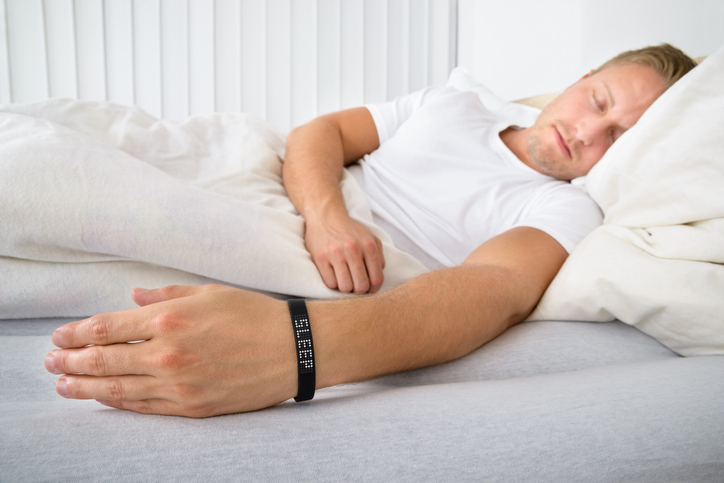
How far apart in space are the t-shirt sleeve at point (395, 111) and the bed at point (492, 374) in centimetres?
53

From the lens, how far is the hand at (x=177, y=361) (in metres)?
0.43

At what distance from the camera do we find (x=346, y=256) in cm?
82

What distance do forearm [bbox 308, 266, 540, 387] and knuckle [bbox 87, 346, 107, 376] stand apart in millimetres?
226

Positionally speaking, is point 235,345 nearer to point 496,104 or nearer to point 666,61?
point 666,61

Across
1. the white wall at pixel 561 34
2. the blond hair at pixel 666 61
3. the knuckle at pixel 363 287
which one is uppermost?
the white wall at pixel 561 34

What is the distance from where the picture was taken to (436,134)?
1.24 metres

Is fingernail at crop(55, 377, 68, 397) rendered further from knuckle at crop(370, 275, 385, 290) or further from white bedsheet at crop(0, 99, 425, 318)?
knuckle at crop(370, 275, 385, 290)

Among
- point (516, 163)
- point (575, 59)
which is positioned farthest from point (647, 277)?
point (575, 59)

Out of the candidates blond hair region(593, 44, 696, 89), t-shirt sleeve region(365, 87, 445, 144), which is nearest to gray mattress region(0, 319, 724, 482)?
blond hair region(593, 44, 696, 89)

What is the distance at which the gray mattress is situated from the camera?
341mm

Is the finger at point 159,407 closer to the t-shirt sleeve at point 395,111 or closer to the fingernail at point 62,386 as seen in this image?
the fingernail at point 62,386

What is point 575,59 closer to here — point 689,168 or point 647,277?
point 689,168

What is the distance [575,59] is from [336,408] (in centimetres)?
177

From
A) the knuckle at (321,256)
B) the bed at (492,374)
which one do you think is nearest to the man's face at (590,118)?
the bed at (492,374)
